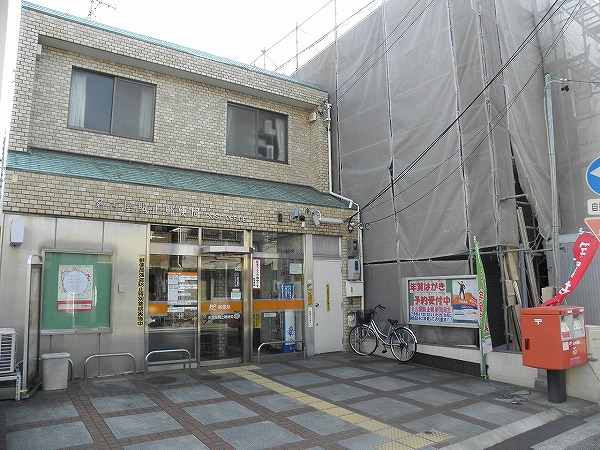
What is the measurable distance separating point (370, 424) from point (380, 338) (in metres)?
5.09

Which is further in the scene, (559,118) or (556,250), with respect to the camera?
(559,118)

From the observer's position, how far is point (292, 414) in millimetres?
6949

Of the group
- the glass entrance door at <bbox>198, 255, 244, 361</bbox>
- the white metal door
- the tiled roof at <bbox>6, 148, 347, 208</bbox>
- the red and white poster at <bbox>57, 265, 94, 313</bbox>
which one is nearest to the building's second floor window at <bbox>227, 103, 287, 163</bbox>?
the tiled roof at <bbox>6, 148, 347, 208</bbox>

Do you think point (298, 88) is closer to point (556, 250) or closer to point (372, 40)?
point (372, 40)

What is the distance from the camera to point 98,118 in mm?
10625

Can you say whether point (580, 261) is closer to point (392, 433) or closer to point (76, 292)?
point (392, 433)

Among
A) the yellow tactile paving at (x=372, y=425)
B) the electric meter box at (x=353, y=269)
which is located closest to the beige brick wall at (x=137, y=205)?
the electric meter box at (x=353, y=269)

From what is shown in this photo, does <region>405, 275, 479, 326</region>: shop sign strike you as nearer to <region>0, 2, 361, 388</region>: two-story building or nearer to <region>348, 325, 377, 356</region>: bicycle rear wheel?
<region>348, 325, 377, 356</region>: bicycle rear wheel

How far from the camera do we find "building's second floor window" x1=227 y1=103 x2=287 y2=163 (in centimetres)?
1255

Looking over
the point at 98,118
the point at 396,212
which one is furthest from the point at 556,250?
the point at 98,118

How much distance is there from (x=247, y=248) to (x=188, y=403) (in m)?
4.13

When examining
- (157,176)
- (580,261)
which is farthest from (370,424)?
(157,176)

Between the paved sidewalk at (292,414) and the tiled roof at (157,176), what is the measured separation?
12.8 ft

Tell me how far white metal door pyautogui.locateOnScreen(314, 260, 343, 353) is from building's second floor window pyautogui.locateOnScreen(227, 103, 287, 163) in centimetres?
343
